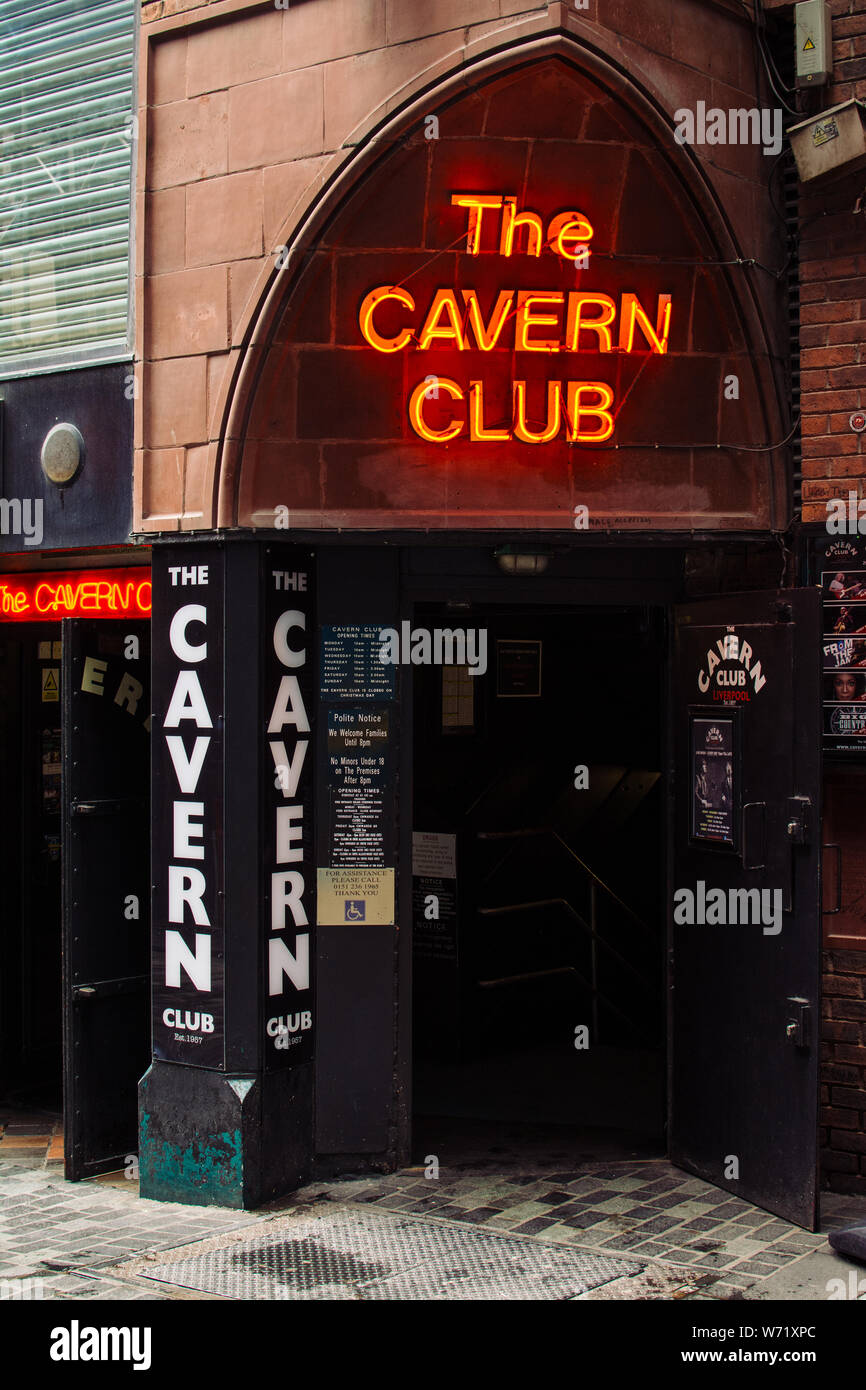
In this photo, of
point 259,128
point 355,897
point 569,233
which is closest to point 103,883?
point 355,897

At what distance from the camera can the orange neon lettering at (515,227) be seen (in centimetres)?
675

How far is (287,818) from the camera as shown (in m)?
7.03

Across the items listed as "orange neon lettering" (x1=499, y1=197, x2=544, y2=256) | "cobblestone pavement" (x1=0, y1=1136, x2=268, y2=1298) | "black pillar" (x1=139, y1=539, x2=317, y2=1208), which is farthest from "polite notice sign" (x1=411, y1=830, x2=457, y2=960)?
"orange neon lettering" (x1=499, y1=197, x2=544, y2=256)

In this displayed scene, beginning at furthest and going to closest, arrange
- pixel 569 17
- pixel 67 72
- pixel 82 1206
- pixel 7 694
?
pixel 7 694, pixel 67 72, pixel 82 1206, pixel 569 17

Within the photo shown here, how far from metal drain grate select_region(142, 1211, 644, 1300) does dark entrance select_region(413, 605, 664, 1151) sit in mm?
2345

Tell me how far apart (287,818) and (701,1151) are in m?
2.56

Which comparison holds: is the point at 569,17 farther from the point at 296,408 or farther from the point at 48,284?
the point at 48,284

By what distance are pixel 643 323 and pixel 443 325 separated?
941mm

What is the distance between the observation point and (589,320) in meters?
6.88

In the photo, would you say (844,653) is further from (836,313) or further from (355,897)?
(355,897)

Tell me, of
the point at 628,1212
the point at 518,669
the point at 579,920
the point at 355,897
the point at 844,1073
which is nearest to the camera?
the point at 628,1212

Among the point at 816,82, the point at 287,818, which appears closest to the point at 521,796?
the point at 287,818

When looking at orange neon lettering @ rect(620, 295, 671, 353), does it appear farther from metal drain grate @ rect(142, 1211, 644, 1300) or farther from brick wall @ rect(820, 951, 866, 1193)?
metal drain grate @ rect(142, 1211, 644, 1300)

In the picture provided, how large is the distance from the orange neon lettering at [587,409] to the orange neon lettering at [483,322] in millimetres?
420
